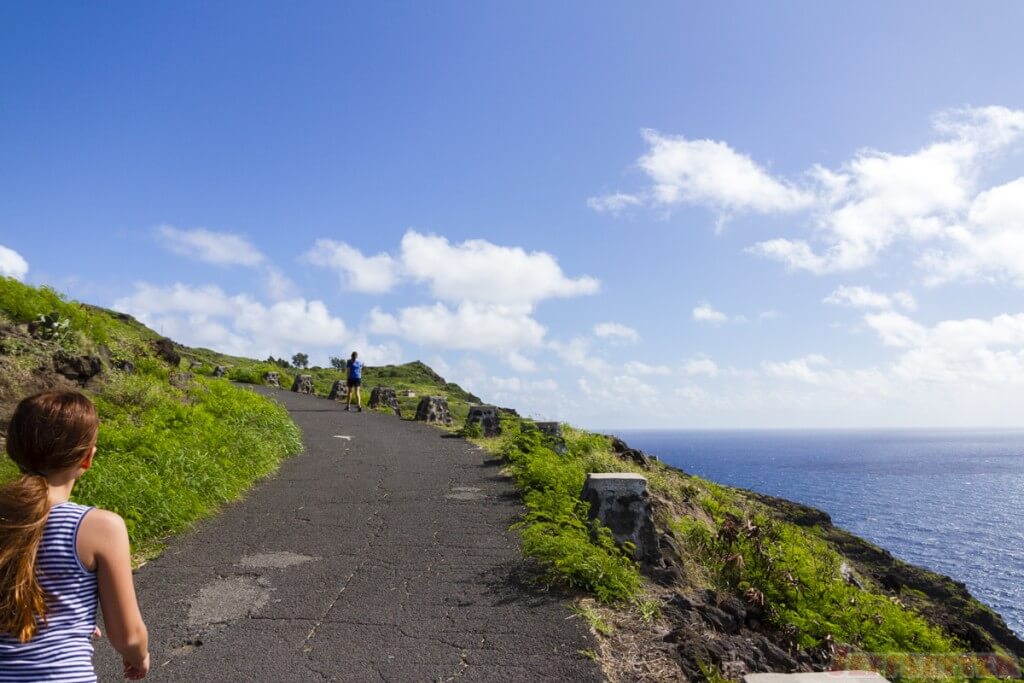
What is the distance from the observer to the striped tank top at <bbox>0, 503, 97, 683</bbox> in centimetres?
235

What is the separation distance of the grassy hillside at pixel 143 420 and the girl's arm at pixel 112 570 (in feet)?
18.2

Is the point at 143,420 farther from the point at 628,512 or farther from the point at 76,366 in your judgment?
the point at 628,512

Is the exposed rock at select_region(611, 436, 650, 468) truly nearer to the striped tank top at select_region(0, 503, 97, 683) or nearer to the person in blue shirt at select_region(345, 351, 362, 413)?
the person in blue shirt at select_region(345, 351, 362, 413)

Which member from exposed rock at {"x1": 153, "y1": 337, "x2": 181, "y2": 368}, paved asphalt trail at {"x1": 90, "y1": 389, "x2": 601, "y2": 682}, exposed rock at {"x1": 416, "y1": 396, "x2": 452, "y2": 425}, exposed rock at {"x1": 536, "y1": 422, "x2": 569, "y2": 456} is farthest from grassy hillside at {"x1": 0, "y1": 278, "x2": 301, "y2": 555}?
exposed rock at {"x1": 416, "y1": 396, "x2": 452, "y2": 425}

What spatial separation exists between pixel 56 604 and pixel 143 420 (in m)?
9.77

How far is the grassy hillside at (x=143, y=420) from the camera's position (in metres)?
7.78

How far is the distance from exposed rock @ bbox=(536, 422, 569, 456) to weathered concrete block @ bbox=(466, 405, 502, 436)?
3899 mm

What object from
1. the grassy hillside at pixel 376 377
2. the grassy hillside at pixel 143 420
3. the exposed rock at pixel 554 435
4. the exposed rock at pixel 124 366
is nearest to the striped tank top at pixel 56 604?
the grassy hillside at pixel 143 420

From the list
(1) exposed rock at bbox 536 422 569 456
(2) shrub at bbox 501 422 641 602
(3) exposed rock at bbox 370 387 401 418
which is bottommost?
(2) shrub at bbox 501 422 641 602

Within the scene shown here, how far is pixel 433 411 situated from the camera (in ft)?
67.8

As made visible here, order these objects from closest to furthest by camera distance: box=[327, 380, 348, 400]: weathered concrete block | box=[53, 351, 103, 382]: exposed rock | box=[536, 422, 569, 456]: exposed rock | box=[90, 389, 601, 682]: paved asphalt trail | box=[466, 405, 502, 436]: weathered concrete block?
box=[90, 389, 601, 682]: paved asphalt trail → box=[53, 351, 103, 382]: exposed rock → box=[536, 422, 569, 456]: exposed rock → box=[466, 405, 502, 436]: weathered concrete block → box=[327, 380, 348, 400]: weathered concrete block

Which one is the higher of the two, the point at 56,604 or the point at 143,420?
the point at 143,420

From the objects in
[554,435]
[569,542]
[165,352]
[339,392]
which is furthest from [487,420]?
[339,392]

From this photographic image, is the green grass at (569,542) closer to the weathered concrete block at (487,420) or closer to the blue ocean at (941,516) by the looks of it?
the weathered concrete block at (487,420)
